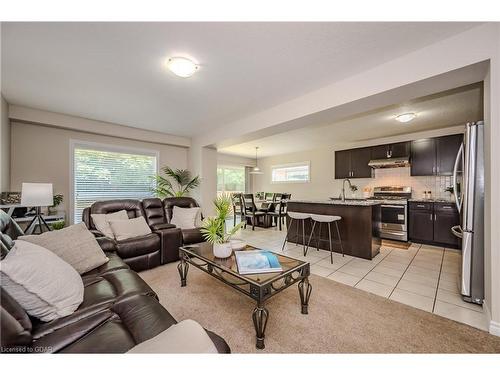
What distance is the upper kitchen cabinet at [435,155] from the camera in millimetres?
3967

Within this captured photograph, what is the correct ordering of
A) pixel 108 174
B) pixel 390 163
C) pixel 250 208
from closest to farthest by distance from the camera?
1. pixel 108 174
2. pixel 390 163
3. pixel 250 208

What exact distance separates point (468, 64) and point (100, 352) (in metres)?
3.14

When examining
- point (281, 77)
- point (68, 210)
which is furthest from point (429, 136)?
point (68, 210)

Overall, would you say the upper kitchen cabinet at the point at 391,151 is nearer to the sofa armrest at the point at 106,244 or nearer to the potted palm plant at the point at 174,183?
the potted palm plant at the point at 174,183

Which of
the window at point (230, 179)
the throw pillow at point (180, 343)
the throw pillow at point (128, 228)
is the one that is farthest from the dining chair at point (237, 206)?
the throw pillow at point (180, 343)

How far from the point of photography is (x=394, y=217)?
Answer: 4.34m

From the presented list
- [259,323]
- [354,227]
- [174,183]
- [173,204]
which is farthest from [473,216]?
[174,183]

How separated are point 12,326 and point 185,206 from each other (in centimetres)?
314

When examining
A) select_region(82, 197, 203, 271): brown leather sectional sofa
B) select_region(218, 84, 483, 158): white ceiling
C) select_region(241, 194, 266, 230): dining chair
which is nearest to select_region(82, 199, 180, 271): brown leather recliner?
select_region(82, 197, 203, 271): brown leather sectional sofa

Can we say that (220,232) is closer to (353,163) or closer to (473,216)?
(473,216)

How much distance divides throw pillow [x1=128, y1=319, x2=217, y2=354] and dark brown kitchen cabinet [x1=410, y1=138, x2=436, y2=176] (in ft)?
17.4

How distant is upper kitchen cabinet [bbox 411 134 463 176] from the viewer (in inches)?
156

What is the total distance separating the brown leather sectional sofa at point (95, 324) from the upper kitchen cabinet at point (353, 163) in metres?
5.36

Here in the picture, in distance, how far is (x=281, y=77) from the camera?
2.38 m
